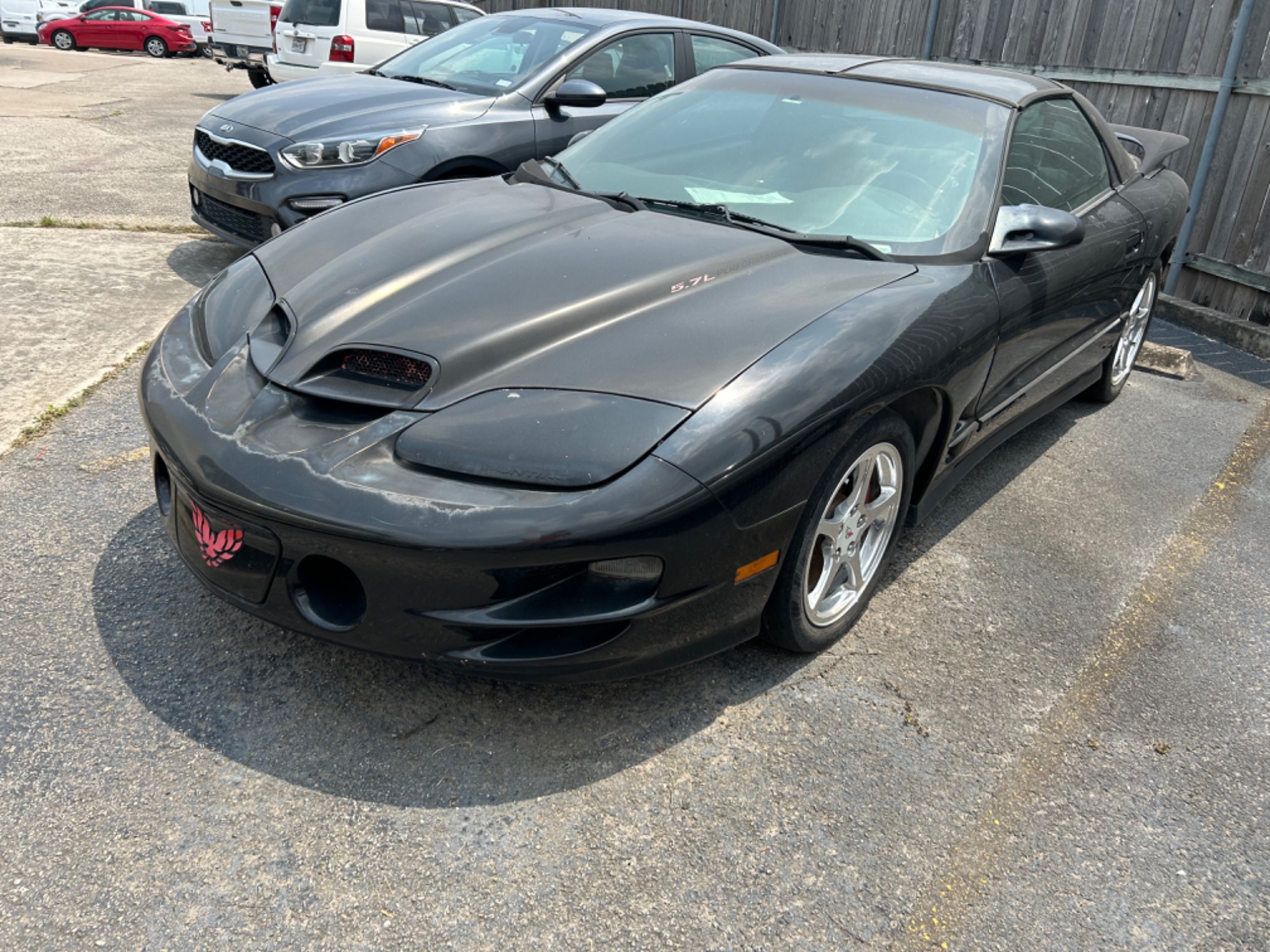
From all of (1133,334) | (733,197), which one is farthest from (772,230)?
(1133,334)

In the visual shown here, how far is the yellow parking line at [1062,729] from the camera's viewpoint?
6.90 ft

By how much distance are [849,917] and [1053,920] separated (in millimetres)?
424

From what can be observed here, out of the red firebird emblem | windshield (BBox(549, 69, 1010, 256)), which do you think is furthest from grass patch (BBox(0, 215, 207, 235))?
the red firebird emblem

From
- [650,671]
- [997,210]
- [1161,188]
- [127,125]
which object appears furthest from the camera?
[127,125]

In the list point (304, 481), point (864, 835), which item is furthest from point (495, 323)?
point (864, 835)

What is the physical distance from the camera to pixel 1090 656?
3021 mm

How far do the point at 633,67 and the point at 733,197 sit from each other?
139 inches

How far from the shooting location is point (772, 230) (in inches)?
124

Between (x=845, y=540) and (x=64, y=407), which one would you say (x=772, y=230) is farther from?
(x=64, y=407)

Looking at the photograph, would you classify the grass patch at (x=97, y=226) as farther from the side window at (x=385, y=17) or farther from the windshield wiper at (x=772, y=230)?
the side window at (x=385, y=17)

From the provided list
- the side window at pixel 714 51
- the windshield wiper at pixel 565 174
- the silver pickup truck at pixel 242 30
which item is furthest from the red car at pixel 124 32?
the windshield wiper at pixel 565 174

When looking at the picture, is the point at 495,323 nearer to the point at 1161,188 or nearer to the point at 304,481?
the point at 304,481

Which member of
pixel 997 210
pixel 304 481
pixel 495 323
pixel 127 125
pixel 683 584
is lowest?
pixel 127 125

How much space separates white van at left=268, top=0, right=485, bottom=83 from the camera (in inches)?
412
